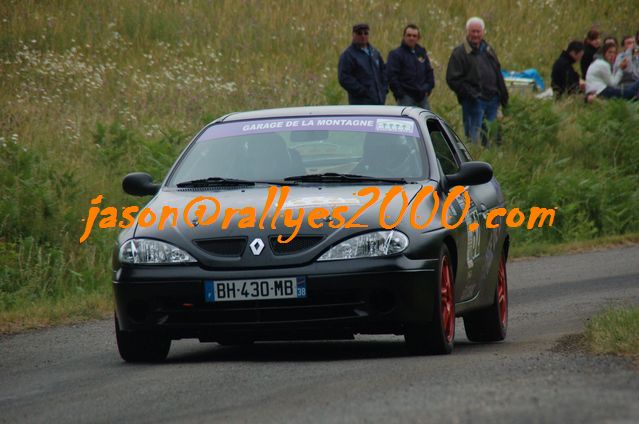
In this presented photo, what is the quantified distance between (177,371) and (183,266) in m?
0.60

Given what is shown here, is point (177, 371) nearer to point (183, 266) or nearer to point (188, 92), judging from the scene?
point (183, 266)

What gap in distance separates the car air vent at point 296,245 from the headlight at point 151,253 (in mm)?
486

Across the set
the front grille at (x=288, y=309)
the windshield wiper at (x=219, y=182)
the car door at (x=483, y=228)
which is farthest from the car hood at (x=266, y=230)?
the car door at (x=483, y=228)

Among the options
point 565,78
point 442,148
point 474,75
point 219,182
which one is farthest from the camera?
point 565,78

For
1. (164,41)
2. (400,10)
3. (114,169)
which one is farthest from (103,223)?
(400,10)

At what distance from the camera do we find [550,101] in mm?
24297

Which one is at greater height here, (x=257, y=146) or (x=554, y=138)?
(x=257, y=146)

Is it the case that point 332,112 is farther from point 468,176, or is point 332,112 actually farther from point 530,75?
point 530,75

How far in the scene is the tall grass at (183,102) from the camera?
1577 centimetres

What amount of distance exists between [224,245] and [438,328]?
1.30 meters

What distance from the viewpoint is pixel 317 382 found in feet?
25.3

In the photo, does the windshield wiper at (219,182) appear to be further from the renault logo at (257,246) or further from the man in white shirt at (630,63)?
the man in white shirt at (630,63)

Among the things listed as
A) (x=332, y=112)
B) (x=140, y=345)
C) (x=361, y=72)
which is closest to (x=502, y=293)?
(x=332, y=112)

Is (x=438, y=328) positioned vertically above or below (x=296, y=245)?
below
